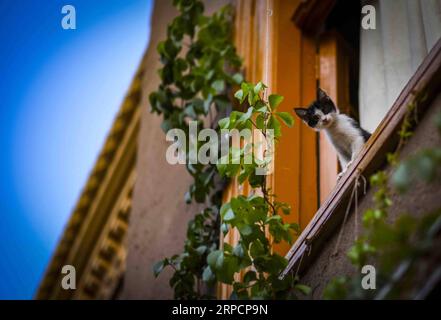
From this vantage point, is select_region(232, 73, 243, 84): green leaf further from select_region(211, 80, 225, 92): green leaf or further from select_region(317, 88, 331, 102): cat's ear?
select_region(317, 88, 331, 102): cat's ear

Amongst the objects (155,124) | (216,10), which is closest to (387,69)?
(216,10)

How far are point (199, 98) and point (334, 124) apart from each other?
1.00 metres

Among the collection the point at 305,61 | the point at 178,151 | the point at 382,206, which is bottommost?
the point at 382,206

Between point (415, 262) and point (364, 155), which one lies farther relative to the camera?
point (364, 155)

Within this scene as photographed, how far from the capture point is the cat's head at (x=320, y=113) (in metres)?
3.11

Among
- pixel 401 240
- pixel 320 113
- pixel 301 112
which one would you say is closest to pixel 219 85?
pixel 301 112

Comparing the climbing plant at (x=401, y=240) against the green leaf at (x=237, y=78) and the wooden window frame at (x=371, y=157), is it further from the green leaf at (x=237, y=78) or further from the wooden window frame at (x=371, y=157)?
the green leaf at (x=237, y=78)

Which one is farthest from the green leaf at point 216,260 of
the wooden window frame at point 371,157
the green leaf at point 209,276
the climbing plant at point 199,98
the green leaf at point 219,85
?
the green leaf at point 219,85

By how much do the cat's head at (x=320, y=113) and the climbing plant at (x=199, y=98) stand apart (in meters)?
0.51

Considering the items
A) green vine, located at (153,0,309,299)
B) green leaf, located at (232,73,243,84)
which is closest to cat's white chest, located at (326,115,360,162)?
green vine, located at (153,0,309,299)

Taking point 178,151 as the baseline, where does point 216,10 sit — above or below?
above
